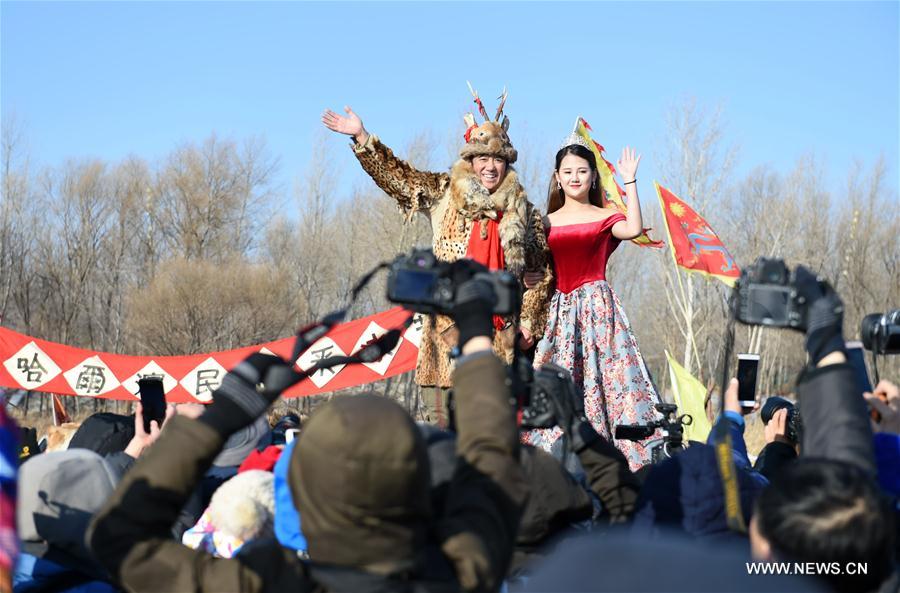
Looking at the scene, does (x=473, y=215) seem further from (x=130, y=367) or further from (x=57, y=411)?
(x=57, y=411)

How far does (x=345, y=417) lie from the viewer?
66.7 inches

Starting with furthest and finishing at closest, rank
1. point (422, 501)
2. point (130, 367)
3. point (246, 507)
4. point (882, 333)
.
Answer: point (130, 367), point (882, 333), point (246, 507), point (422, 501)

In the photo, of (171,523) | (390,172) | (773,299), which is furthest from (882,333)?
(390,172)

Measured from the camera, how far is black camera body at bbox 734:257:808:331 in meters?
2.10

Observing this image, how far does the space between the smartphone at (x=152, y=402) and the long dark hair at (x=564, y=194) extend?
2.58 meters

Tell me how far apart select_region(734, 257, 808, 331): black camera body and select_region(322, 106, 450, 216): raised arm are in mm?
2757

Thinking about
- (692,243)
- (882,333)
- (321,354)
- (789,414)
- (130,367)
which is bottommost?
(130,367)

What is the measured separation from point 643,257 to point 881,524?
39043 mm

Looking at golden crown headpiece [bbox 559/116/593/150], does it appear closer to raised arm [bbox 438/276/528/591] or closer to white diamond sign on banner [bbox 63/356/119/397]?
raised arm [bbox 438/276/528/591]

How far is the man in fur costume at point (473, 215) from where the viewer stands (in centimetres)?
467

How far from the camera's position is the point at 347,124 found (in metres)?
4.65

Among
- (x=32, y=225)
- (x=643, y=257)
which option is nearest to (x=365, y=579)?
(x=32, y=225)

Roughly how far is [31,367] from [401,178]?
581 centimetres

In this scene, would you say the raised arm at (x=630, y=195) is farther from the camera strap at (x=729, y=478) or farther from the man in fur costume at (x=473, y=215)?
the camera strap at (x=729, y=478)
